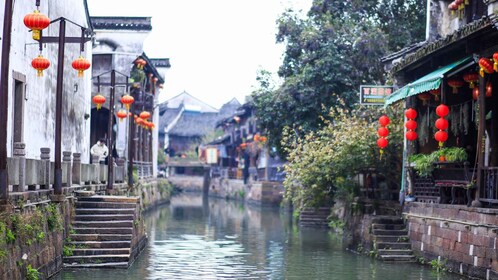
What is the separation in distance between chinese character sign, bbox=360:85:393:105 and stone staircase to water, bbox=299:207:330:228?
1075 cm

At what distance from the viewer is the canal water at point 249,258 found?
18328 mm

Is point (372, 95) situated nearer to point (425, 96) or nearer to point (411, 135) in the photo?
point (425, 96)

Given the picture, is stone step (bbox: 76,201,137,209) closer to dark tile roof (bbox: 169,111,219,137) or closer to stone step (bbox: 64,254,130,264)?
stone step (bbox: 64,254,130,264)

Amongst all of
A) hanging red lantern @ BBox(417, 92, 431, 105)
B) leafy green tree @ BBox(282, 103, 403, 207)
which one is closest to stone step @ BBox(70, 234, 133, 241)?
leafy green tree @ BBox(282, 103, 403, 207)

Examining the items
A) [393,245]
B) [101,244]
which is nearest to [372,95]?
[393,245]

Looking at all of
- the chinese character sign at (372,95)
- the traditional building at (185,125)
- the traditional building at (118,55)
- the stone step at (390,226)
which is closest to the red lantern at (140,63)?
the traditional building at (118,55)

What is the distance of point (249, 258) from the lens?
22.1 meters

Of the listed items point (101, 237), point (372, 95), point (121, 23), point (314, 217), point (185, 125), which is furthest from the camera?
point (185, 125)

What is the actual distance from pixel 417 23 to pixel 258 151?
26238mm

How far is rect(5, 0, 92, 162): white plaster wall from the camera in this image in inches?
718

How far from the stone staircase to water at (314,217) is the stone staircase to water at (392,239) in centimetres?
1146

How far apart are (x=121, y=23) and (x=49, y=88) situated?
1841cm

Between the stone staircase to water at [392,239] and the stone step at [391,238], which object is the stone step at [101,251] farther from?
the stone step at [391,238]

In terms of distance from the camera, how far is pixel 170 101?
9281 centimetres
